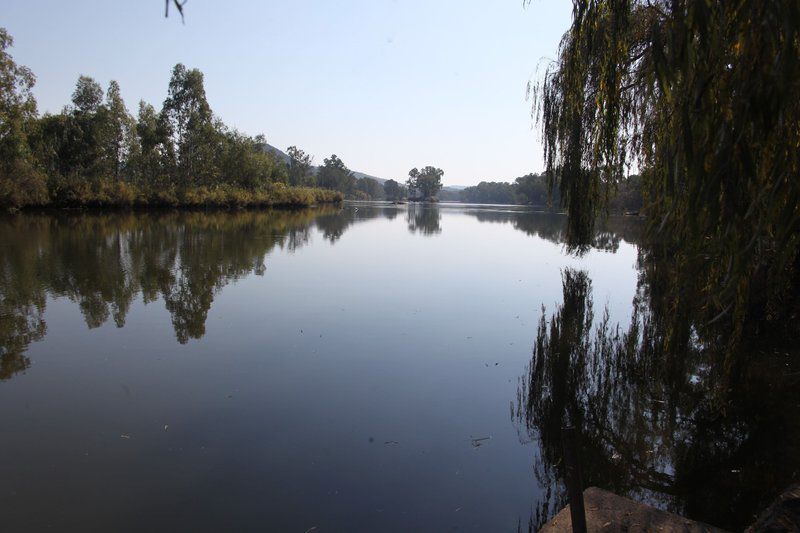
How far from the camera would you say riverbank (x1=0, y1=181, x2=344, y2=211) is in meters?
34.8

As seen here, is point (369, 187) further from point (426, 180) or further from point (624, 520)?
point (624, 520)

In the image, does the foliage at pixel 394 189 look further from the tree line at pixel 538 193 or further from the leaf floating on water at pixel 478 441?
the leaf floating on water at pixel 478 441

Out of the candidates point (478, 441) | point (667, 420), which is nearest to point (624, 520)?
point (478, 441)

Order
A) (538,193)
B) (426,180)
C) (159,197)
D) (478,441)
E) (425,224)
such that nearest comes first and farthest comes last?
(478,441)
(425,224)
(159,197)
(538,193)
(426,180)

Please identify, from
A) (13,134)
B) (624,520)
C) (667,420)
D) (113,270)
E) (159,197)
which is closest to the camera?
(624,520)

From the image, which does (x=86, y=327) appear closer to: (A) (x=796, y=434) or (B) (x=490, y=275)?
(A) (x=796, y=434)

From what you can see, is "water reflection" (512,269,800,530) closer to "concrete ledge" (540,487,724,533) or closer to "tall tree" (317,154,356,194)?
"concrete ledge" (540,487,724,533)

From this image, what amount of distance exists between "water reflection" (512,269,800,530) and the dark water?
1.3 inches

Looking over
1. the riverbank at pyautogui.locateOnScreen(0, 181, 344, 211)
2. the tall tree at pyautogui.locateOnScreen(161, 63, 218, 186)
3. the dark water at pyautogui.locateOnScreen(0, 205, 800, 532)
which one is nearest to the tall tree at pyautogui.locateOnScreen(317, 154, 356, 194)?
the riverbank at pyautogui.locateOnScreen(0, 181, 344, 211)

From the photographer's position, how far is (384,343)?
7.83m

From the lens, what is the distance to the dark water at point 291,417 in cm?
370

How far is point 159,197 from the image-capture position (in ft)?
137

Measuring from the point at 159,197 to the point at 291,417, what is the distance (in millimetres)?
41969

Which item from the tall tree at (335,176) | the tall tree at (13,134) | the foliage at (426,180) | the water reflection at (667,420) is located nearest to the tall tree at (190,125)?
the tall tree at (13,134)
